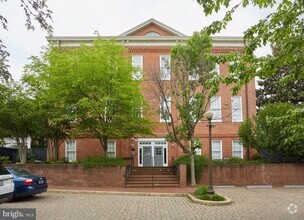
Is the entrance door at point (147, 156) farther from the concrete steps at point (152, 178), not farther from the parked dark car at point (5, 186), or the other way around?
the parked dark car at point (5, 186)

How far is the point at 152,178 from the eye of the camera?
818 inches

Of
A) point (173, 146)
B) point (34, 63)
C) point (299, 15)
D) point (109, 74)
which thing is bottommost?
point (173, 146)

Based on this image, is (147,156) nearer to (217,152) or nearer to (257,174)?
(217,152)

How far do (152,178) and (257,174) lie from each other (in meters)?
7.03

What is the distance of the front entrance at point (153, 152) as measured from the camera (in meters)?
27.0

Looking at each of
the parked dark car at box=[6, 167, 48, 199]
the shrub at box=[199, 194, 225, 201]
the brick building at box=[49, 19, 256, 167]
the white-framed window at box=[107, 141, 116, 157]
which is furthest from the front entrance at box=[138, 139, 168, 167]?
the parked dark car at box=[6, 167, 48, 199]

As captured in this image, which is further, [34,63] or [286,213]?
[34,63]

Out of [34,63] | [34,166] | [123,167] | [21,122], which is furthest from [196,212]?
[34,63]

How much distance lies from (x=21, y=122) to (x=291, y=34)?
18627mm

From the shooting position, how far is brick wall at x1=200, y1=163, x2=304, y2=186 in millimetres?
21719

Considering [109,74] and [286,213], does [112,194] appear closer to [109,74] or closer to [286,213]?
[109,74]

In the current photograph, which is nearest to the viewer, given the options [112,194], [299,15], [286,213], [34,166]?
[299,15]

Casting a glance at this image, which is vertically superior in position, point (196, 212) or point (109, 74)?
point (109, 74)

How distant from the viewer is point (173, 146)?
26.8 metres
